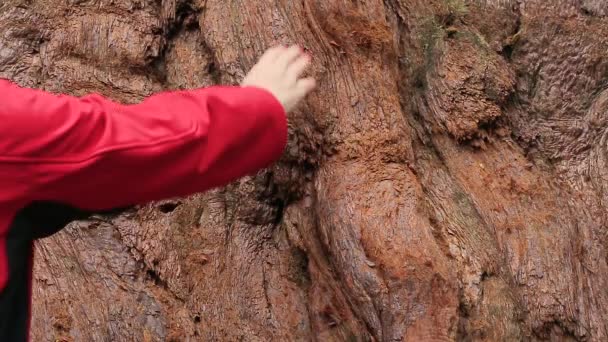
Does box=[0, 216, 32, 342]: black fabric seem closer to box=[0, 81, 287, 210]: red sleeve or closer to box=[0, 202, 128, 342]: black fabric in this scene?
box=[0, 202, 128, 342]: black fabric

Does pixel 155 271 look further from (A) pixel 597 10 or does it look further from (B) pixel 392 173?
(A) pixel 597 10

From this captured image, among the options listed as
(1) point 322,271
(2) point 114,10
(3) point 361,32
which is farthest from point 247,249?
(2) point 114,10

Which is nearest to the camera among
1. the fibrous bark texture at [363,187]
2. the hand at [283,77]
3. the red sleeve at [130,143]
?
the red sleeve at [130,143]

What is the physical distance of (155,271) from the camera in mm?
3195

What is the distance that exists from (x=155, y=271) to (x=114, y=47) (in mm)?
946

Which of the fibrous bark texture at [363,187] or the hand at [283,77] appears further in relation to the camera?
the fibrous bark texture at [363,187]

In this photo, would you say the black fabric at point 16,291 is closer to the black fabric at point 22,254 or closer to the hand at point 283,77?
the black fabric at point 22,254

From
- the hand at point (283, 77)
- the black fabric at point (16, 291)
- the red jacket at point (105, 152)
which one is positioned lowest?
the black fabric at point (16, 291)

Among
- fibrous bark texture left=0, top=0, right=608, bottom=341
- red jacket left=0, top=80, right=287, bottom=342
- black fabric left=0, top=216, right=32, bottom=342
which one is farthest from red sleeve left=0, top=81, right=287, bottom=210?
fibrous bark texture left=0, top=0, right=608, bottom=341

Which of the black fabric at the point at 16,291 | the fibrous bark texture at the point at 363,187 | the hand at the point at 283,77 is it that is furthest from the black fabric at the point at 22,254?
the fibrous bark texture at the point at 363,187

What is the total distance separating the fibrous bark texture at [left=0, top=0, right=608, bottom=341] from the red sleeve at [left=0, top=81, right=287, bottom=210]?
41.7 inches

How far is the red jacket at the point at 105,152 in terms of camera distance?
1707 mm

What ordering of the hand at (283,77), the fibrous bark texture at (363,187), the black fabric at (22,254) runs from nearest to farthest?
1. the black fabric at (22,254)
2. the hand at (283,77)
3. the fibrous bark texture at (363,187)

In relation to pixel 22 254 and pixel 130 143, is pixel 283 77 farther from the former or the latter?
pixel 22 254
